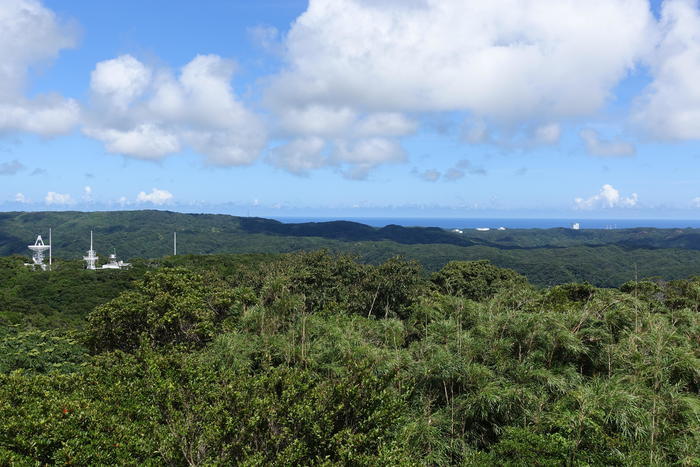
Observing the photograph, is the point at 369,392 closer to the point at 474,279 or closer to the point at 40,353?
the point at 40,353

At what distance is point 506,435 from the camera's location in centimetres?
853

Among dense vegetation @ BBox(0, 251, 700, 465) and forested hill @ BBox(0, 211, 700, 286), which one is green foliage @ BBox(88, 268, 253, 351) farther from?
forested hill @ BBox(0, 211, 700, 286)

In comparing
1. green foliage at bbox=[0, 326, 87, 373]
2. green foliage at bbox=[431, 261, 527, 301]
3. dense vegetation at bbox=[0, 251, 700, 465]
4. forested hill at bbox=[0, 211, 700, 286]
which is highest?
dense vegetation at bbox=[0, 251, 700, 465]

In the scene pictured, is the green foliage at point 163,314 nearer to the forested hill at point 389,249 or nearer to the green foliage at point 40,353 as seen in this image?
the green foliage at point 40,353

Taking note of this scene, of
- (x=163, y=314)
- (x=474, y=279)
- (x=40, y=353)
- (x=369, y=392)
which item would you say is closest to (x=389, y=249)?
(x=474, y=279)

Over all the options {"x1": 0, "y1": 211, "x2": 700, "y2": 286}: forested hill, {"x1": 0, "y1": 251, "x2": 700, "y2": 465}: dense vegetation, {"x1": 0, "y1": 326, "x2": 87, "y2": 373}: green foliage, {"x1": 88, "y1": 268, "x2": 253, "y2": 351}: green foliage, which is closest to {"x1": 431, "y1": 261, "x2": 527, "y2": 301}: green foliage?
{"x1": 0, "y1": 251, "x2": 700, "y2": 465}: dense vegetation

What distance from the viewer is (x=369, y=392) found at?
7.63 meters

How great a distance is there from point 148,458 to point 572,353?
968 cm

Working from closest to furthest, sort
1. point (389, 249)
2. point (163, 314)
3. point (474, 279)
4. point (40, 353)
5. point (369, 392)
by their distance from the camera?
1. point (369, 392)
2. point (163, 314)
3. point (40, 353)
4. point (474, 279)
5. point (389, 249)

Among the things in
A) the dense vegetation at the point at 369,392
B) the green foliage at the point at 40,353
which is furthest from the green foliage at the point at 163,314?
the green foliage at the point at 40,353

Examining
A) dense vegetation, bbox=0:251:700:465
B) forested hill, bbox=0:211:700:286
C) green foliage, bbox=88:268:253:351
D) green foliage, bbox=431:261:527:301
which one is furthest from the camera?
forested hill, bbox=0:211:700:286

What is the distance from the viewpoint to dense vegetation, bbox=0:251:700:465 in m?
6.76

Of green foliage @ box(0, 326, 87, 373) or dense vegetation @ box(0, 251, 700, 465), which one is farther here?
green foliage @ box(0, 326, 87, 373)

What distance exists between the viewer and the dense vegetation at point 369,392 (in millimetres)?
6758
